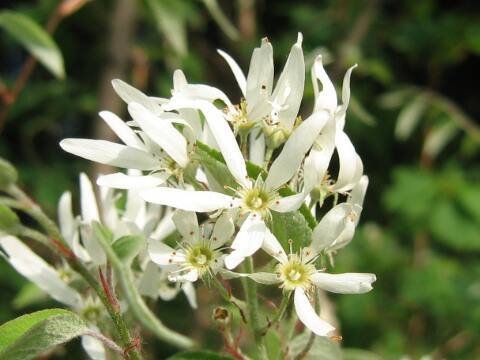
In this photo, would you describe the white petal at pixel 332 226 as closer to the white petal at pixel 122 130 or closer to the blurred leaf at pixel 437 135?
the white petal at pixel 122 130

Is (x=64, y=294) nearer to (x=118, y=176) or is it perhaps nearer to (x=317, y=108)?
(x=118, y=176)

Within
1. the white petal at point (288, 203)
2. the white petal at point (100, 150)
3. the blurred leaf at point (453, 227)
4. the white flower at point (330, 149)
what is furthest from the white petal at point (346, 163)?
the blurred leaf at point (453, 227)

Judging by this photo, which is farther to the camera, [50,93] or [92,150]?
[50,93]

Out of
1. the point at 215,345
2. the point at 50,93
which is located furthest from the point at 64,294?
the point at 50,93

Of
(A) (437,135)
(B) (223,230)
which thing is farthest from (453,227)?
(B) (223,230)

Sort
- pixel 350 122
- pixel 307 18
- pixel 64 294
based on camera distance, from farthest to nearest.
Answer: pixel 307 18
pixel 350 122
pixel 64 294

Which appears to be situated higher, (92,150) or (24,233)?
(92,150)

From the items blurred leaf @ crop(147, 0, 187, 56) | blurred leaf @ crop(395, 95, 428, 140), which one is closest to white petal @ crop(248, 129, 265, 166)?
blurred leaf @ crop(147, 0, 187, 56)
